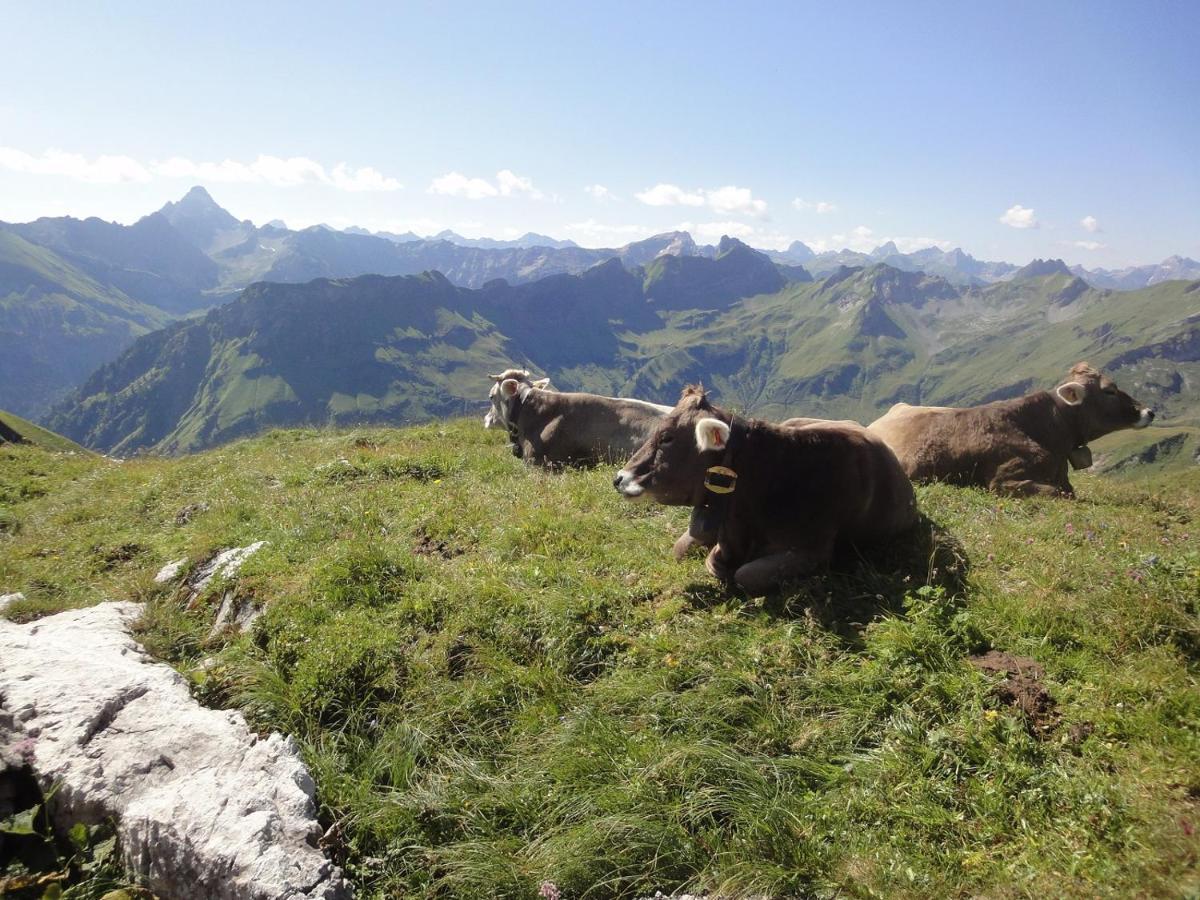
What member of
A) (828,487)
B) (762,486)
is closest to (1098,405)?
(828,487)

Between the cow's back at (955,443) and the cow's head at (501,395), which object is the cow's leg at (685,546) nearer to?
the cow's back at (955,443)

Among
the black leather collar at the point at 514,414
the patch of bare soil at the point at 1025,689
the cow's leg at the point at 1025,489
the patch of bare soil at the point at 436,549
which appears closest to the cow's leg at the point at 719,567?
the patch of bare soil at the point at 1025,689

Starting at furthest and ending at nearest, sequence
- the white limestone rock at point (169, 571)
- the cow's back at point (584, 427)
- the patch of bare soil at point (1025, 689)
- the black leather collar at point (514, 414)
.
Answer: the black leather collar at point (514, 414)
the cow's back at point (584, 427)
the white limestone rock at point (169, 571)
the patch of bare soil at point (1025, 689)

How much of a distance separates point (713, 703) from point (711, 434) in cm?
284

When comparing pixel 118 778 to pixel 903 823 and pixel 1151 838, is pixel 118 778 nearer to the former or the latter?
pixel 903 823

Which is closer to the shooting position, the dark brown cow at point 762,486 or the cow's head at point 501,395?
the dark brown cow at point 762,486

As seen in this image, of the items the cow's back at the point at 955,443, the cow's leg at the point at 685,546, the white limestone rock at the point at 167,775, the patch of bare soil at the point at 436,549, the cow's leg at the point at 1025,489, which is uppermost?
the cow's back at the point at 955,443

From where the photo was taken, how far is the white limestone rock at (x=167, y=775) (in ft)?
14.3

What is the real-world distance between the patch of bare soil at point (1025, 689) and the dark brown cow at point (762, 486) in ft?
6.62

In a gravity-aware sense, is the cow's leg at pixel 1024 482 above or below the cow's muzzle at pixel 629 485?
below

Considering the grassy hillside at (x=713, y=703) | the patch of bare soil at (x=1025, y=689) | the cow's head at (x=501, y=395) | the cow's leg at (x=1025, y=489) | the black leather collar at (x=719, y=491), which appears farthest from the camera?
the cow's head at (x=501, y=395)

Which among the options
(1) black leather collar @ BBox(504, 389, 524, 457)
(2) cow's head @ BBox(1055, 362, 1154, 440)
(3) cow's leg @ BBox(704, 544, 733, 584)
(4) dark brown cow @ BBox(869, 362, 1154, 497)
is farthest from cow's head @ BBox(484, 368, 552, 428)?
(2) cow's head @ BBox(1055, 362, 1154, 440)

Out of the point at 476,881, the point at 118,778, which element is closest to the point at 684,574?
the point at 476,881

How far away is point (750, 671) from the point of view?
5.71 meters
